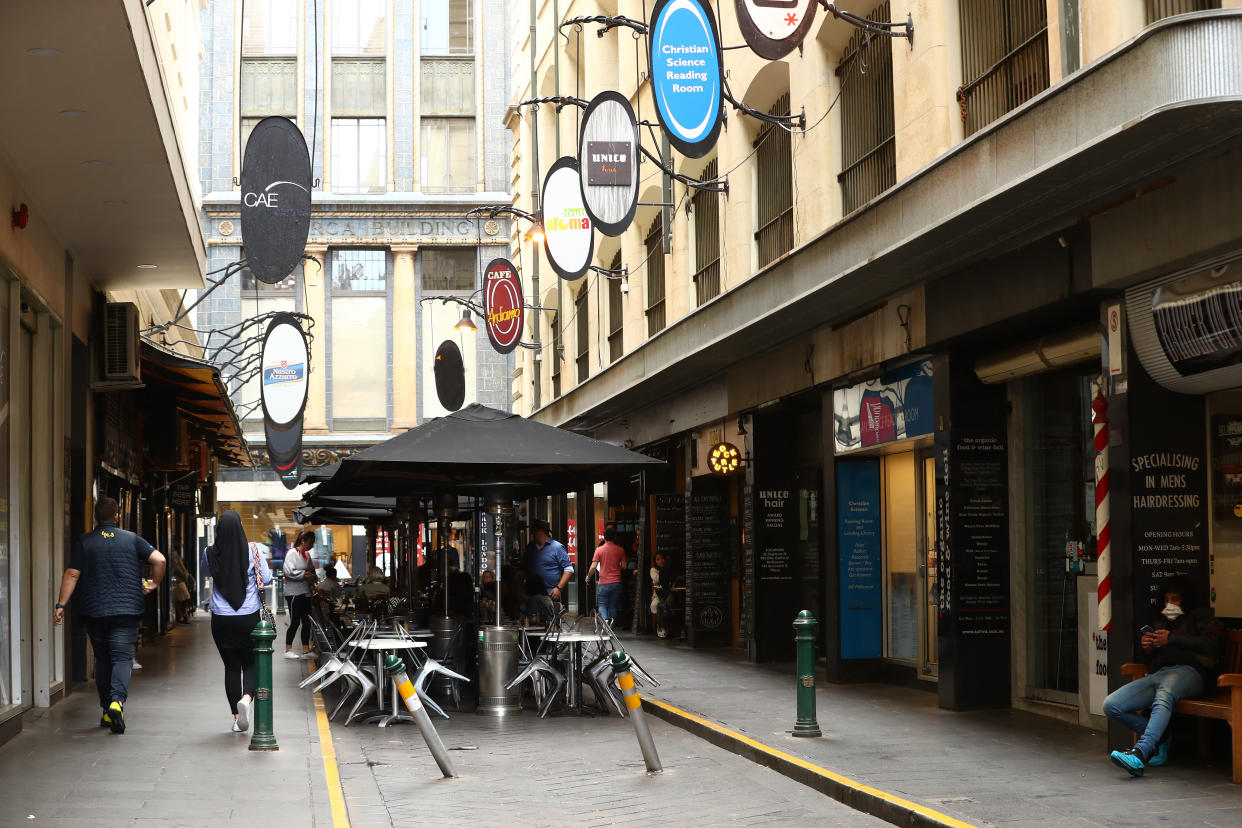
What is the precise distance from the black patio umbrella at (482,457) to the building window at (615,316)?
10.4 meters

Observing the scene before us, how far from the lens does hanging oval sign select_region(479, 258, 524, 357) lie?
26688mm

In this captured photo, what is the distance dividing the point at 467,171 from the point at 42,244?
3454cm

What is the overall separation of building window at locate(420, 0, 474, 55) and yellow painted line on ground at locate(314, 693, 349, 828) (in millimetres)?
37126

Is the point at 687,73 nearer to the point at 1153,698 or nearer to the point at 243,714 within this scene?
the point at 1153,698

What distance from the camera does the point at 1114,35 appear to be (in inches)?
378

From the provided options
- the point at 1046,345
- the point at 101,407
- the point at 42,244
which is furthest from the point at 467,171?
the point at 1046,345

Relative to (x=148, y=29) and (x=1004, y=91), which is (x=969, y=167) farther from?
(x=148, y=29)

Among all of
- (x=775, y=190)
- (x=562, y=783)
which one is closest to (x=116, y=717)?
(x=562, y=783)

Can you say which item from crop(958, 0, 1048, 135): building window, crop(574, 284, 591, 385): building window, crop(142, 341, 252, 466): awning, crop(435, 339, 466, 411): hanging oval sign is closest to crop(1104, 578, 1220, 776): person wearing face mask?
crop(958, 0, 1048, 135): building window

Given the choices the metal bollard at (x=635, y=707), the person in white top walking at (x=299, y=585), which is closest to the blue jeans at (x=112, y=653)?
the metal bollard at (x=635, y=707)

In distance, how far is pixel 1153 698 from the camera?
946 cm

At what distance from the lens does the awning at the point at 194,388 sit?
1969 centimetres

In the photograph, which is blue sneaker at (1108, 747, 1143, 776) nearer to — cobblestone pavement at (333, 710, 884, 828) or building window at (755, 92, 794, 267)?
cobblestone pavement at (333, 710, 884, 828)

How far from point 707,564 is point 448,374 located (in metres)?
14.2
